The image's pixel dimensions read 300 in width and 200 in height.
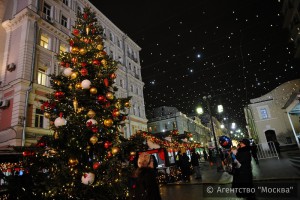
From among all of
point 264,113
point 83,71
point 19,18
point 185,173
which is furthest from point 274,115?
point 19,18

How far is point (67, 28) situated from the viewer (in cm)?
2116

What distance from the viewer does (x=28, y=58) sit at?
16.0 meters

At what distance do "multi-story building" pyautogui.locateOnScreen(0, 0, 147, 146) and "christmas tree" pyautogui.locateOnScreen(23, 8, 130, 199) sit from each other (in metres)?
8.03

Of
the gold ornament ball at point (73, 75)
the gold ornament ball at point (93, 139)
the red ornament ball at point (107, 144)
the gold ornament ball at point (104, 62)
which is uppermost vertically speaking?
the gold ornament ball at point (104, 62)

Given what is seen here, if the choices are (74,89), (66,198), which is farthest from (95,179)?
(74,89)

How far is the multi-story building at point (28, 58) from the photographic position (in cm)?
1433

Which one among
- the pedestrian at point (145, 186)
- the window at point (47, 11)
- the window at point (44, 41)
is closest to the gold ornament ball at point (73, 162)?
the pedestrian at point (145, 186)

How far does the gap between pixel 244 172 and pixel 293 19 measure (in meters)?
31.1

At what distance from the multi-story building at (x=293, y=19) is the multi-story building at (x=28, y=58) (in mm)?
24842

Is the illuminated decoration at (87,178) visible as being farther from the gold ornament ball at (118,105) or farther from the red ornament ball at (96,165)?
the gold ornament ball at (118,105)

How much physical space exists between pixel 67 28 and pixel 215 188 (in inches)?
813

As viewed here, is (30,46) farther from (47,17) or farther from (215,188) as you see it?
(215,188)

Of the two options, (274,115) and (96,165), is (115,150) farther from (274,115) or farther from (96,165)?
(274,115)

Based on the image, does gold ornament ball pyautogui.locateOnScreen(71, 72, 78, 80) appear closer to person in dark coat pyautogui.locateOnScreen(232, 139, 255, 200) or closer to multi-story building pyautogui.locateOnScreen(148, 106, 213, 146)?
person in dark coat pyautogui.locateOnScreen(232, 139, 255, 200)
